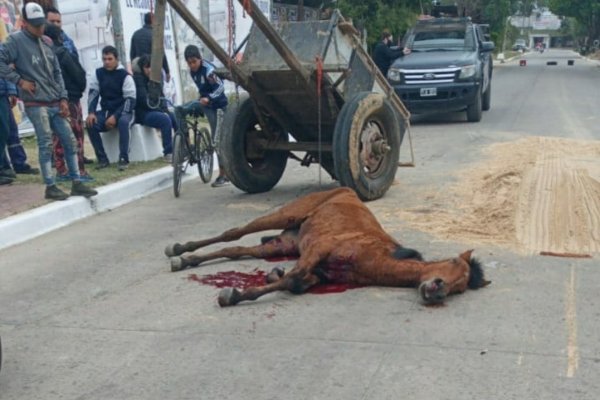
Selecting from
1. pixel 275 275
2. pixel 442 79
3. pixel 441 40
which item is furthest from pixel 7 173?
pixel 441 40

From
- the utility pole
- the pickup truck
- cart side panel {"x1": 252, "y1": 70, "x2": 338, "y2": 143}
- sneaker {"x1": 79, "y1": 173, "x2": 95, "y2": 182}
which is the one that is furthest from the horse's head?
the pickup truck

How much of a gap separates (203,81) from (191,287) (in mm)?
4959

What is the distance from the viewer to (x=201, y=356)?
4562mm

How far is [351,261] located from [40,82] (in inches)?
180

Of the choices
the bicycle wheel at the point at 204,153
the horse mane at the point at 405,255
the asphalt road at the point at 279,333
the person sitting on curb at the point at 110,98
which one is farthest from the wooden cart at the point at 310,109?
the horse mane at the point at 405,255

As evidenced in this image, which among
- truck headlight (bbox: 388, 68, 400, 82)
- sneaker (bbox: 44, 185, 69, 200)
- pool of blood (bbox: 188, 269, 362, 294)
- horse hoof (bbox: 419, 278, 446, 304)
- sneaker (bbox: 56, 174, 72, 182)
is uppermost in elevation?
truck headlight (bbox: 388, 68, 400, 82)

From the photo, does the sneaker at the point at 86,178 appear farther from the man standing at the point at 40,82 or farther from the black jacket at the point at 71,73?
the black jacket at the point at 71,73

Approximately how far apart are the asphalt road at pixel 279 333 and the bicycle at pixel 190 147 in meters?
2.15

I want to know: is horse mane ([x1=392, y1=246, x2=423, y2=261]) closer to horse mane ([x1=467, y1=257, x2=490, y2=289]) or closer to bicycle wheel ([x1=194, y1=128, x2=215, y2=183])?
horse mane ([x1=467, y1=257, x2=490, y2=289])

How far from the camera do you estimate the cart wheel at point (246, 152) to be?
9.27 m

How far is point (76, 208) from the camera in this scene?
8.59 metres

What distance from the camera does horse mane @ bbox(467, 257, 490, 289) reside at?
530 centimetres

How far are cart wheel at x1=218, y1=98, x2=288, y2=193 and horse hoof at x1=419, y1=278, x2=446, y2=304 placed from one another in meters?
4.59

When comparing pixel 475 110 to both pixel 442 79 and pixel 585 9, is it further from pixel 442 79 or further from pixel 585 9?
pixel 585 9
